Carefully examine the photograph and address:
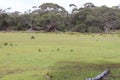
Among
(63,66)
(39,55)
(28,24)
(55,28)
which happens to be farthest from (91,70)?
(28,24)

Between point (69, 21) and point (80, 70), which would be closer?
point (80, 70)

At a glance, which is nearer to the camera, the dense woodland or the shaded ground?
the shaded ground

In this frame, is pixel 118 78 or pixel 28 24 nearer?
pixel 118 78

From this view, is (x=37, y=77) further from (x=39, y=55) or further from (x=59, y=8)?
(x=59, y=8)

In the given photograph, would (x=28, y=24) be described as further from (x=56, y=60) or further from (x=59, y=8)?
(x=56, y=60)

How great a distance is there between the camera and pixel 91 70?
11.4m

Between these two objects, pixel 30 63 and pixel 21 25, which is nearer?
pixel 30 63

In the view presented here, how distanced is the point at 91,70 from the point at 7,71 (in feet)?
9.54

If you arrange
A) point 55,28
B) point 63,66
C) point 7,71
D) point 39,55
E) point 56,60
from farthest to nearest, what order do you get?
1. point 55,28
2. point 39,55
3. point 56,60
4. point 63,66
5. point 7,71

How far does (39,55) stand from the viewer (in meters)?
14.5

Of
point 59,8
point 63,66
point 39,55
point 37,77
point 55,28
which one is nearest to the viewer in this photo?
point 37,77

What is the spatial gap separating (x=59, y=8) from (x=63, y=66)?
5025 centimetres

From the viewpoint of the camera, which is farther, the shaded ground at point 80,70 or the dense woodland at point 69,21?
the dense woodland at point 69,21

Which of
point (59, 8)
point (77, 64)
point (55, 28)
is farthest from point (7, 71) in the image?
point (59, 8)
